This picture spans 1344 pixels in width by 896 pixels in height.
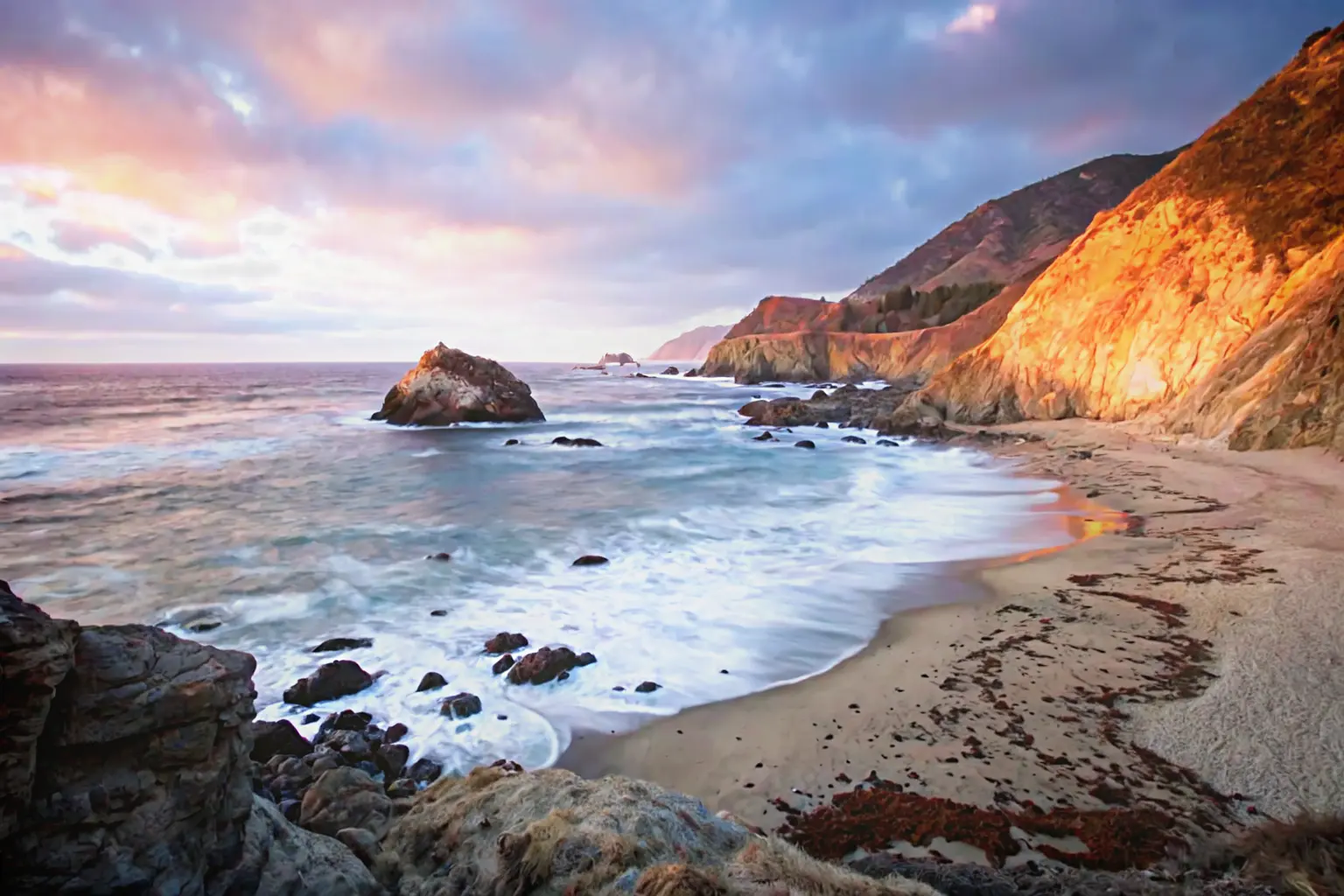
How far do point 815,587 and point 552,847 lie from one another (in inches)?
269

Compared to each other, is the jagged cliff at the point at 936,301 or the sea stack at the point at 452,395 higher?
the jagged cliff at the point at 936,301

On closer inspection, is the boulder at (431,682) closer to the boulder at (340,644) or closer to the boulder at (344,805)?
the boulder at (340,644)

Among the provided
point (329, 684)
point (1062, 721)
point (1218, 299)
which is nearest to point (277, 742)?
point (329, 684)

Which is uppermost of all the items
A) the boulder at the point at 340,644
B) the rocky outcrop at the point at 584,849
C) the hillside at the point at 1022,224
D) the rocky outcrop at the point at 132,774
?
the hillside at the point at 1022,224

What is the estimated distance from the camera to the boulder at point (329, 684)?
5762 mm

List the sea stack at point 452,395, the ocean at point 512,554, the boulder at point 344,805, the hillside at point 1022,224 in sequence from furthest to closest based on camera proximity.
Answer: the hillside at point 1022,224
the sea stack at point 452,395
the ocean at point 512,554
the boulder at point 344,805

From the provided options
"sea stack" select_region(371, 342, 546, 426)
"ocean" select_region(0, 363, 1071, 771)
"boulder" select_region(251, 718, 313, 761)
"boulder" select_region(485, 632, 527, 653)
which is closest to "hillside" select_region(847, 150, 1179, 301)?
"sea stack" select_region(371, 342, 546, 426)

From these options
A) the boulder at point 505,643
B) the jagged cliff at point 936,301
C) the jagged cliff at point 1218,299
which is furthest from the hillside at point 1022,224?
the boulder at point 505,643

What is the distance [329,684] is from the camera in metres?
5.89

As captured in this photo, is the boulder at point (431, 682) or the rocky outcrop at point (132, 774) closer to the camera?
the rocky outcrop at point (132, 774)

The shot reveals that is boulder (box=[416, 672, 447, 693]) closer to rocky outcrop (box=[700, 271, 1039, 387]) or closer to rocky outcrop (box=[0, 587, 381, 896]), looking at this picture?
rocky outcrop (box=[0, 587, 381, 896])

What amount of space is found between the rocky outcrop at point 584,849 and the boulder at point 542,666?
2769 mm

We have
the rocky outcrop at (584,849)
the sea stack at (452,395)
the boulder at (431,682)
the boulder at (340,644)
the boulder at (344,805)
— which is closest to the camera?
the rocky outcrop at (584,849)

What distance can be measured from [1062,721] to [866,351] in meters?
58.4
